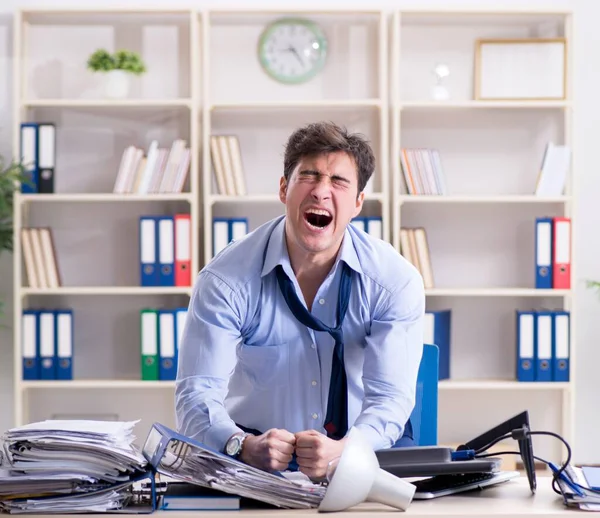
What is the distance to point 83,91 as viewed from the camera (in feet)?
13.7

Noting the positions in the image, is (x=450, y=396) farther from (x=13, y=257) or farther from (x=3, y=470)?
(x=3, y=470)

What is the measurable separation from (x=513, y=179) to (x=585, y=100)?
497mm

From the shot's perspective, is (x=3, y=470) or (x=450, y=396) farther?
(x=450, y=396)

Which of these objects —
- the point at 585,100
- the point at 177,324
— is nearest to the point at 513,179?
the point at 585,100

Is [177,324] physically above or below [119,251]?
below

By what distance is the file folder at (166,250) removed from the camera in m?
3.93

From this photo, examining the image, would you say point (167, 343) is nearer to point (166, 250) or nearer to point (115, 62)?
point (166, 250)

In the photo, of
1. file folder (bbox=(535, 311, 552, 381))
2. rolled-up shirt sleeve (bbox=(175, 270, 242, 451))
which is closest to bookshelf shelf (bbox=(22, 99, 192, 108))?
file folder (bbox=(535, 311, 552, 381))

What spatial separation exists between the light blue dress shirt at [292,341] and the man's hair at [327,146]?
16 centimetres

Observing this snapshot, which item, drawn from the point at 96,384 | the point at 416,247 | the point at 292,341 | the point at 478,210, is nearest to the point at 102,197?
the point at 96,384

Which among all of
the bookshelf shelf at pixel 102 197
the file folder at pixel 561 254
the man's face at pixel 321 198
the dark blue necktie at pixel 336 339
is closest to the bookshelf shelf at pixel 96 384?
the bookshelf shelf at pixel 102 197

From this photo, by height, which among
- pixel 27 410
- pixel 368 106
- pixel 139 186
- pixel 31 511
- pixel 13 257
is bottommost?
pixel 27 410

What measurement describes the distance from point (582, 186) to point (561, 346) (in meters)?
0.79

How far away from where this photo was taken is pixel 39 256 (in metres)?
3.97
